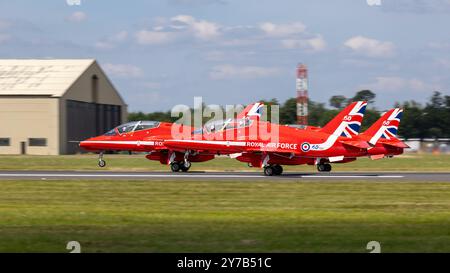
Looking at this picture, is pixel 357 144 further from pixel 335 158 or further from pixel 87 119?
pixel 87 119

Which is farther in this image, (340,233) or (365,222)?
(365,222)

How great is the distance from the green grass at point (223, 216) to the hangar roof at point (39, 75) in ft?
164

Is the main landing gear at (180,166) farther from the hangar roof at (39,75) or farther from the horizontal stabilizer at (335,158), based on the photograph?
the hangar roof at (39,75)

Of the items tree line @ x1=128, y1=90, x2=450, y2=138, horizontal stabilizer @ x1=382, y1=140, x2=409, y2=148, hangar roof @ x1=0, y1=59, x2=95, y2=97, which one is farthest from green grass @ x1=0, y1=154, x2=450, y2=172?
tree line @ x1=128, y1=90, x2=450, y2=138

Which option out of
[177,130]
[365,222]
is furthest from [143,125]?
[365,222]

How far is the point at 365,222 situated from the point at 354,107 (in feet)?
70.9

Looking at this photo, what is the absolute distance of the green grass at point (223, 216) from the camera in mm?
14336

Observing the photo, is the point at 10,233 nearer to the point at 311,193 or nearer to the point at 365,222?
the point at 365,222

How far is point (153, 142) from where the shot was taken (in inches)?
1619

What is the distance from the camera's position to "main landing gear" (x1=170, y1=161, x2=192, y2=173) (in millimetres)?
39812

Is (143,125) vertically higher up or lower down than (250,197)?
higher up

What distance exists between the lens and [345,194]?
25891mm

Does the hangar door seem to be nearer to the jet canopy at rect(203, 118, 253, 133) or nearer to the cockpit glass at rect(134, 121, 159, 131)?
the cockpit glass at rect(134, 121, 159, 131)
